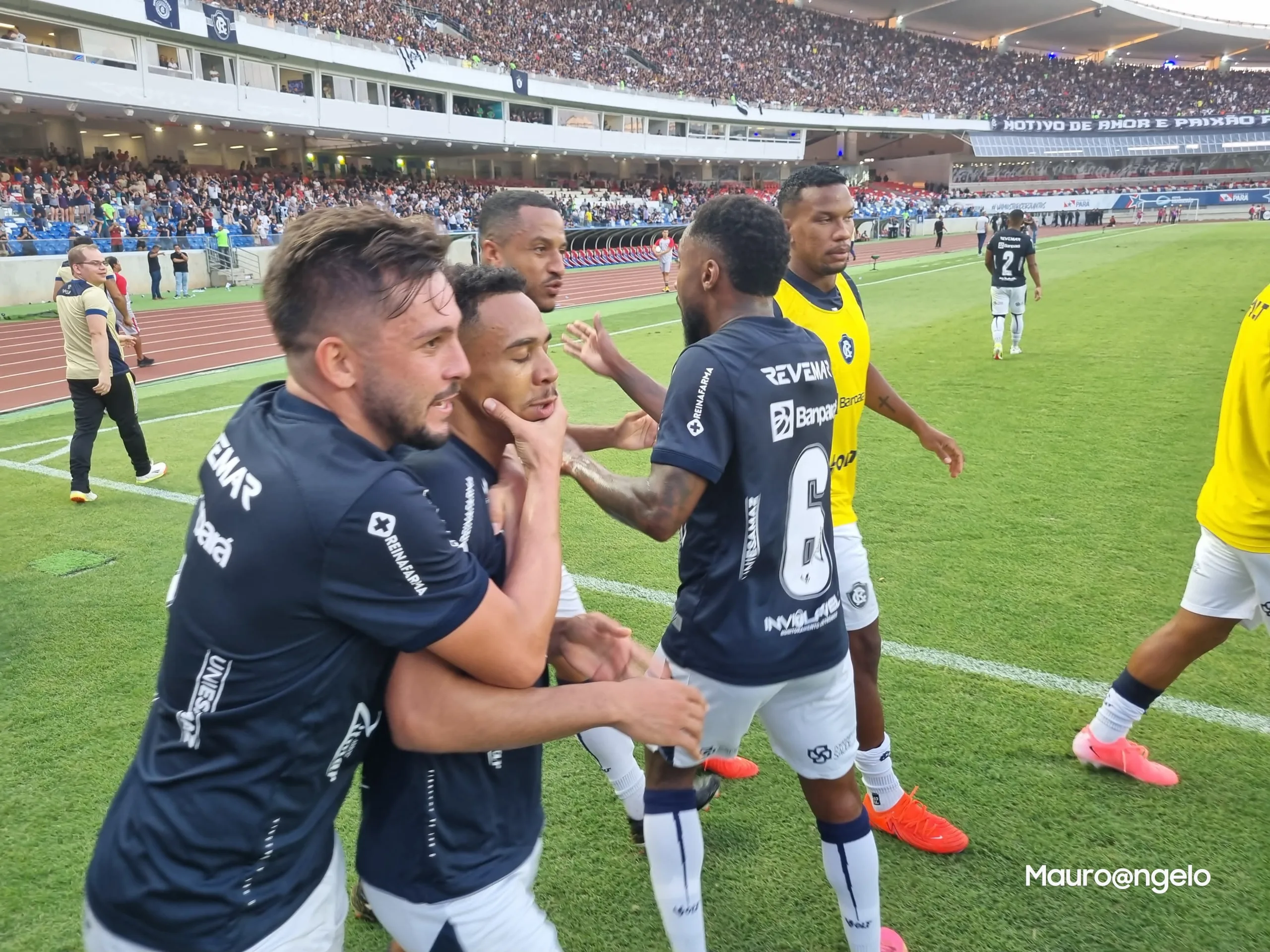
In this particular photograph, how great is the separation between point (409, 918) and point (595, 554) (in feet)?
15.6

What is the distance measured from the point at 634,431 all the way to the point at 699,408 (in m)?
0.81

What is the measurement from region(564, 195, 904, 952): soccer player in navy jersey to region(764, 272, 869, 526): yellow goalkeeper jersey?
787 millimetres

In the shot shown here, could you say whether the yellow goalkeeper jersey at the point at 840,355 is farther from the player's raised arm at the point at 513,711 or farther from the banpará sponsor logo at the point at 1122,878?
the player's raised arm at the point at 513,711

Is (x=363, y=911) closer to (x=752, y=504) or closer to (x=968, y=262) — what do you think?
(x=752, y=504)

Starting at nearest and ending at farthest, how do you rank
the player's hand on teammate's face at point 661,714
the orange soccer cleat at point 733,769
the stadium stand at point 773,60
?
the player's hand on teammate's face at point 661,714 < the orange soccer cleat at point 733,769 < the stadium stand at point 773,60

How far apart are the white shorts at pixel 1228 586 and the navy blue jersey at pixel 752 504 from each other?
1.87 metres

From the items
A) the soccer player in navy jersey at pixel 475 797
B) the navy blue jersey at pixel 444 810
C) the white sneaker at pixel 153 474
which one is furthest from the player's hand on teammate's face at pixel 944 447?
the white sneaker at pixel 153 474

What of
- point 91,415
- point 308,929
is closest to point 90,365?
point 91,415

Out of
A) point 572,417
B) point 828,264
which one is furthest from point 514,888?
point 572,417

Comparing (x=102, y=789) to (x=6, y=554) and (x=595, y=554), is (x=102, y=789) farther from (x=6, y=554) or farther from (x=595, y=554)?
(x=6, y=554)

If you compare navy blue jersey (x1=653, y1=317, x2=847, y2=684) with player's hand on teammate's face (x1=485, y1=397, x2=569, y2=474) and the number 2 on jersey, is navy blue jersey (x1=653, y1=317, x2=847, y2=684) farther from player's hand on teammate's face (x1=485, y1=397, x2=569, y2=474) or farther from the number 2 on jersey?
player's hand on teammate's face (x1=485, y1=397, x2=569, y2=474)

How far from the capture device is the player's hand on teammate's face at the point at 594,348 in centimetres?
306

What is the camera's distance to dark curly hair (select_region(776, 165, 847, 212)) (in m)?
3.67

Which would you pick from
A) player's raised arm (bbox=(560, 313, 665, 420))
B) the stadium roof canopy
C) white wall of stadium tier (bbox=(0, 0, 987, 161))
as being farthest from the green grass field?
the stadium roof canopy
